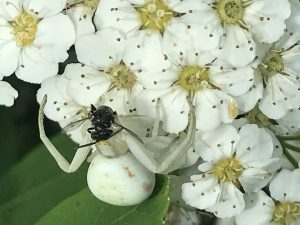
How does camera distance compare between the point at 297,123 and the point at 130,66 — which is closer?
the point at 130,66

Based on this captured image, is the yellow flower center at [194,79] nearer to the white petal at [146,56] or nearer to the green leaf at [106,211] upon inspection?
the white petal at [146,56]

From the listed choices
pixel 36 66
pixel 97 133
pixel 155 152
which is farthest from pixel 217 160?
pixel 36 66

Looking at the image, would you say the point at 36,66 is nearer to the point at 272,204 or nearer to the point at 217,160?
the point at 217,160

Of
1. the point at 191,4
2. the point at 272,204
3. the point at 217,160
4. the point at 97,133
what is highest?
the point at 191,4

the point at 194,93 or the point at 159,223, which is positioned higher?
the point at 194,93

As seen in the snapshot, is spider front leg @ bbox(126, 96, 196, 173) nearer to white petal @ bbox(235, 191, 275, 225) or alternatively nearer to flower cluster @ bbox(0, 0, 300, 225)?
flower cluster @ bbox(0, 0, 300, 225)

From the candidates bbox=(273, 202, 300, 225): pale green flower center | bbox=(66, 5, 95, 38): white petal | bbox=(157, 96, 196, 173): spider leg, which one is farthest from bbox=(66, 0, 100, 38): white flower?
bbox=(273, 202, 300, 225): pale green flower center
